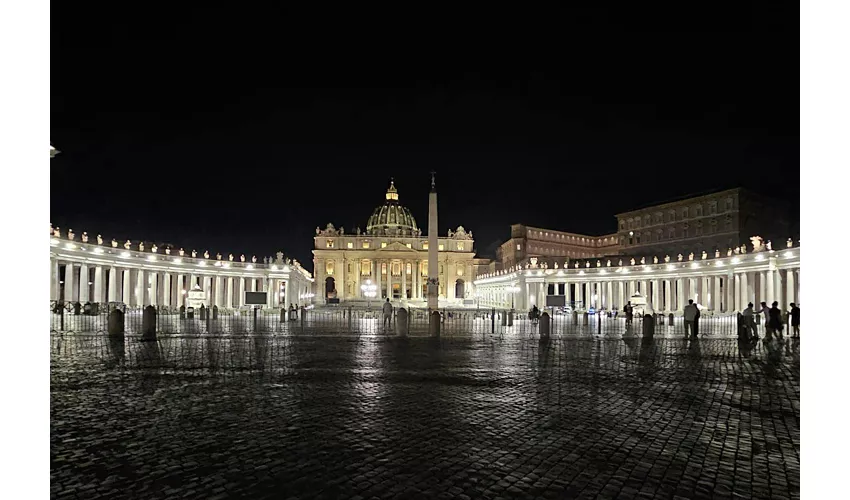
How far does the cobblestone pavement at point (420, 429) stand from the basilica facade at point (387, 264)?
113573 millimetres

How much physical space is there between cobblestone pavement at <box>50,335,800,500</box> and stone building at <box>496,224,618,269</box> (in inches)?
3993

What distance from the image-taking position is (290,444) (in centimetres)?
730

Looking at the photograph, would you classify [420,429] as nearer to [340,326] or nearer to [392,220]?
[340,326]

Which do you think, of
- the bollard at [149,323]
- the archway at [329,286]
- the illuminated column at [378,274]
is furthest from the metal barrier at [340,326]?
the archway at [329,286]

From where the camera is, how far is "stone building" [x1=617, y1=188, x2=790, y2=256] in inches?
2921

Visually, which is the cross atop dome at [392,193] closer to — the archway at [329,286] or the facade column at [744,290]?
the archway at [329,286]

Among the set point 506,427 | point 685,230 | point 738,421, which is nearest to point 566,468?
point 506,427

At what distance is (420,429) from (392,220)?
469 feet

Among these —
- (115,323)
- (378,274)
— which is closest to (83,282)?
(115,323)

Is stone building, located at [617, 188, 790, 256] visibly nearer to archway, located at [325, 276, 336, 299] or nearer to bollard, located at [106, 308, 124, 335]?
bollard, located at [106, 308, 124, 335]
